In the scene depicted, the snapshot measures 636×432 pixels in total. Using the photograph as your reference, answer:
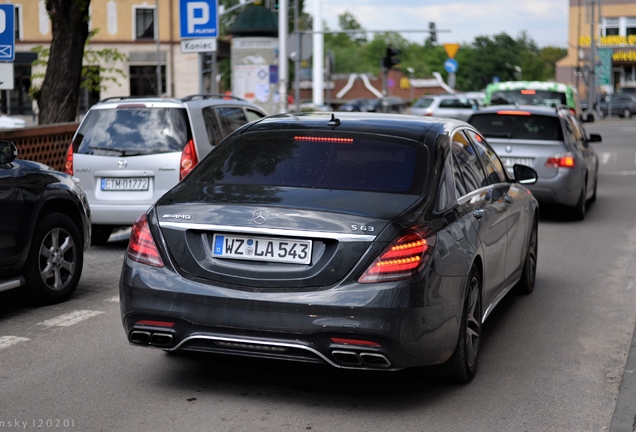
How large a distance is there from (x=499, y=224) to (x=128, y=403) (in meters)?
2.72

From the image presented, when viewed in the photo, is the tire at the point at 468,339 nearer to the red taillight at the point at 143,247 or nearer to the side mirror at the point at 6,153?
the red taillight at the point at 143,247

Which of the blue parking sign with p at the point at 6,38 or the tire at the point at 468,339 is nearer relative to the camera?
the tire at the point at 468,339

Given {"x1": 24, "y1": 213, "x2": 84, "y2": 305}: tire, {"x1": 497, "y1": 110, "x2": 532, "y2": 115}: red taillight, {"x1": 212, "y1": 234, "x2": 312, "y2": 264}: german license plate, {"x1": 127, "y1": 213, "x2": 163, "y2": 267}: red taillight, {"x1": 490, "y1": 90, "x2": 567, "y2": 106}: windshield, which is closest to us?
{"x1": 212, "y1": 234, "x2": 312, "y2": 264}: german license plate

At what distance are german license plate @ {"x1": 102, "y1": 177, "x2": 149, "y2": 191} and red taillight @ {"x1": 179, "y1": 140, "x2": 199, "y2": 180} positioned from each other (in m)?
0.42

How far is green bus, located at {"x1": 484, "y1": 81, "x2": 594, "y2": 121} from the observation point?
22516 mm

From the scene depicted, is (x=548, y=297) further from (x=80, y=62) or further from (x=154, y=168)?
(x=80, y=62)

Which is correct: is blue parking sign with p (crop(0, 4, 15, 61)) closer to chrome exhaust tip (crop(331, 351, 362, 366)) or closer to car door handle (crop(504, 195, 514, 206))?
car door handle (crop(504, 195, 514, 206))

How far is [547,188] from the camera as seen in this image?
1306 centimetres

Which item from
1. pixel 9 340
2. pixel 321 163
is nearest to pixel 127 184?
pixel 9 340

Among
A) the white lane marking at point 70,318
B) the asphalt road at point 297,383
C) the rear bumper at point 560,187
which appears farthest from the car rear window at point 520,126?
the white lane marking at point 70,318

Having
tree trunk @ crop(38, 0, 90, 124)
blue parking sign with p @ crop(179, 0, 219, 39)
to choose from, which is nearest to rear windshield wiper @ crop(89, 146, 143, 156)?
tree trunk @ crop(38, 0, 90, 124)

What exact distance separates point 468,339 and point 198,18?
14.0 metres

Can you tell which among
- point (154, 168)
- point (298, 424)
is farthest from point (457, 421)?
point (154, 168)

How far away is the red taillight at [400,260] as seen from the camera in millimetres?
4691
